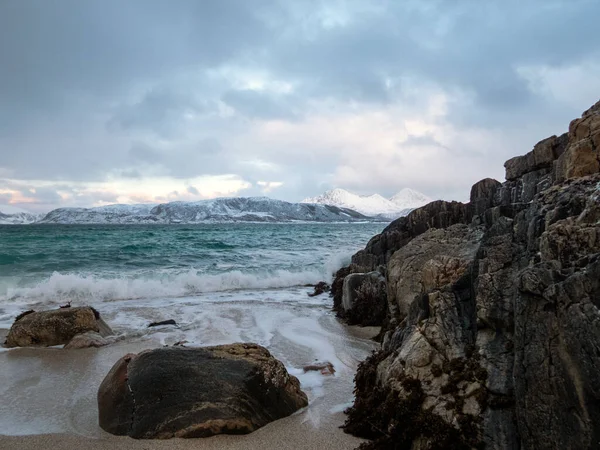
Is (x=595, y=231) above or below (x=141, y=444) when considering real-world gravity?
above

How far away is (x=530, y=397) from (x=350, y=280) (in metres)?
9.99

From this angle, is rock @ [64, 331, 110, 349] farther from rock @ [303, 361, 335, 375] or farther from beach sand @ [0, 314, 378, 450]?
rock @ [303, 361, 335, 375]

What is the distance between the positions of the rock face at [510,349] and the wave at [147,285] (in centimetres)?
1521

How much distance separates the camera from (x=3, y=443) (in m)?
5.60

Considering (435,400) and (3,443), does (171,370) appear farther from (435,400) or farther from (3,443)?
(435,400)

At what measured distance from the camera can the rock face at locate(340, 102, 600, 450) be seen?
12.3ft

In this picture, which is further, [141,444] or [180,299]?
[180,299]

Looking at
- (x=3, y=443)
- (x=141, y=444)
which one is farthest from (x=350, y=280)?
(x=3, y=443)

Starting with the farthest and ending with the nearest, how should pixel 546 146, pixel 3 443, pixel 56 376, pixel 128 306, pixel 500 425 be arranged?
1. pixel 128 306
2. pixel 546 146
3. pixel 56 376
4. pixel 3 443
5. pixel 500 425

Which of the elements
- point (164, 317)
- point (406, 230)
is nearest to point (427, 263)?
point (164, 317)

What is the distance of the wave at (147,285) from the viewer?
1864 cm

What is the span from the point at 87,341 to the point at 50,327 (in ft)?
4.33

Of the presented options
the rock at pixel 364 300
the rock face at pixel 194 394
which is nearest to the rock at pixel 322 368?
the rock face at pixel 194 394

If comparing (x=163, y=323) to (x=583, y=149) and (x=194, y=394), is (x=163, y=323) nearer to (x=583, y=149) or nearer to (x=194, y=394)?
(x=194, y=394)
